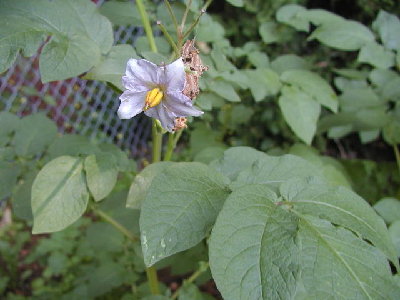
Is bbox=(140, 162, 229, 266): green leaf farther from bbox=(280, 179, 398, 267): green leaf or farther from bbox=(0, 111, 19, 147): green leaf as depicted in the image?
bbox=(0, 111, 19, 147): green leaf

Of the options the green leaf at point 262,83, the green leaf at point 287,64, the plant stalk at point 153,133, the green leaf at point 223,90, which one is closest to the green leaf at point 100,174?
the plant stalk at point 153,133

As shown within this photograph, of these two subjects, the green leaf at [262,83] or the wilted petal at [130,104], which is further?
the green leaf at [262,83]

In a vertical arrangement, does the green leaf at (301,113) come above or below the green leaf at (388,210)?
above

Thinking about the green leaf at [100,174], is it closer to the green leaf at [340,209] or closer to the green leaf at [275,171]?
the green leaf at [275,171]

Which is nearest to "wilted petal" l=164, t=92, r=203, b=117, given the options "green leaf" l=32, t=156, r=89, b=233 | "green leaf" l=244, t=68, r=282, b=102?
"green leaf" l=32, t=156, r=89, b=233

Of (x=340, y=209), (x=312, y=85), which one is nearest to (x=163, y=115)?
(x=340, y=209)

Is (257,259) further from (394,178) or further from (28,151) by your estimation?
(394,178)
